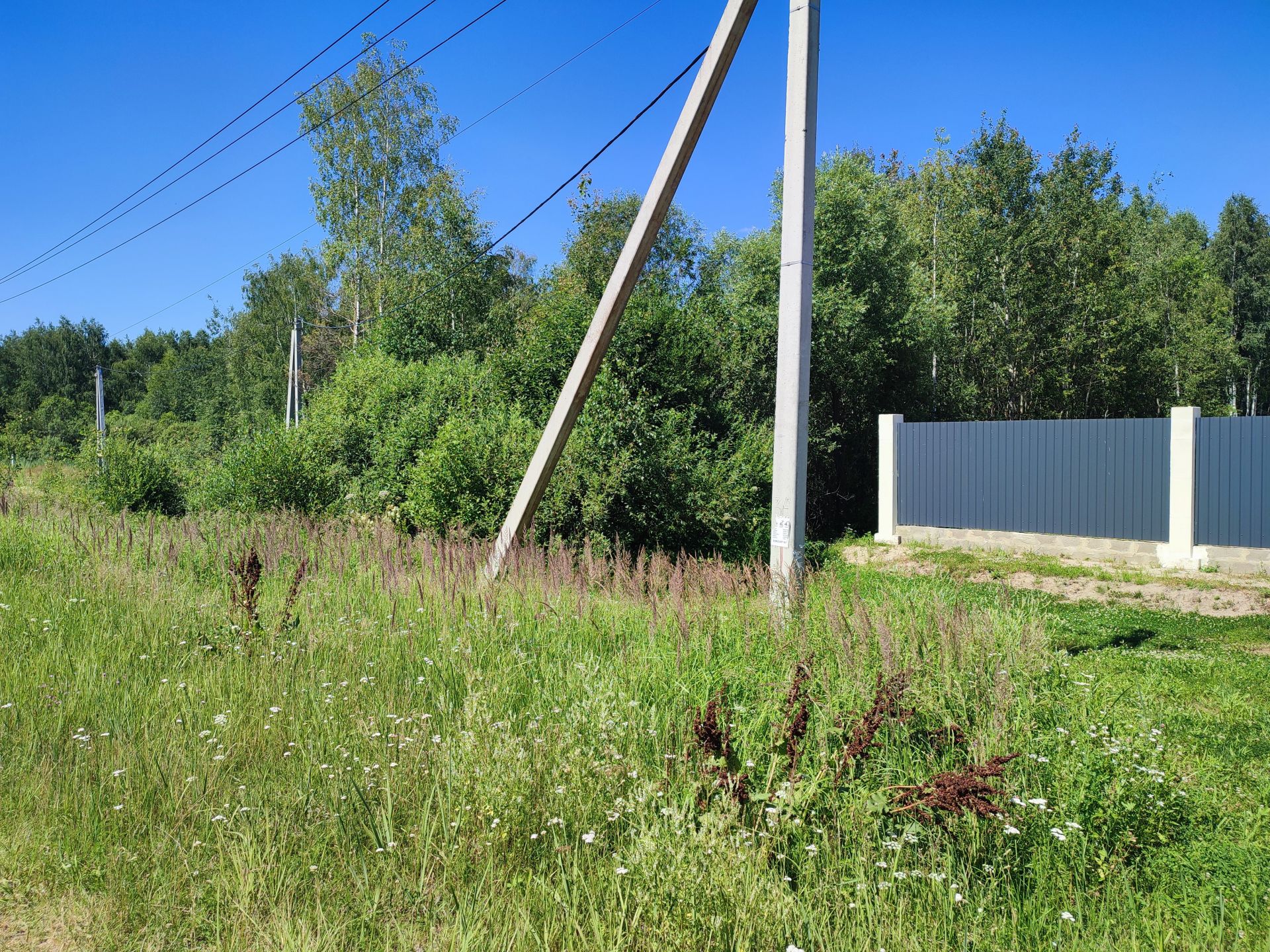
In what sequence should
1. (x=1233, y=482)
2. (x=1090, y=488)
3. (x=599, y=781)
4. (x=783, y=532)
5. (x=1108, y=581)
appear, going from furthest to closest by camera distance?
1. (x=1090, y=488)
2. (x=1233, y=482)
3. (x=1108, y=581)
4. (x=783, y=532)
5. (x=599, y=781)

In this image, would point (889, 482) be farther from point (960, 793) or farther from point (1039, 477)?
point (960, 793)

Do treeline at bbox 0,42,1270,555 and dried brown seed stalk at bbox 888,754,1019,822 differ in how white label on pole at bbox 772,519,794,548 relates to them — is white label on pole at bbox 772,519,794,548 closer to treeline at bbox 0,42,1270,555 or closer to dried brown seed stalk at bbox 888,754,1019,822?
dried brown seed stalk at bbox 888,754,1019,822

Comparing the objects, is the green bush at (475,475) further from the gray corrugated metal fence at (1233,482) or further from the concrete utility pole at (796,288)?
the gray corrugated metal fence at (1233,482)

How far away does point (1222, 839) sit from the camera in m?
2.86

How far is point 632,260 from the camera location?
6.50 m

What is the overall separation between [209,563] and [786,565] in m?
4.64

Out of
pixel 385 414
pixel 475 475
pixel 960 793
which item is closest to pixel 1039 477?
pixel 475 475

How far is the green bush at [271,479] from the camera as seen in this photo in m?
11.1

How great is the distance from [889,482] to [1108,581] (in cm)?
490

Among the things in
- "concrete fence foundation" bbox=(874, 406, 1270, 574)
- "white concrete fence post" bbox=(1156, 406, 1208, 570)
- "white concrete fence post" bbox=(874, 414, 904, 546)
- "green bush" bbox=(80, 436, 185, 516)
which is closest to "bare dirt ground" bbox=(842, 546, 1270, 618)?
"white concrete fence post" bbox=(1156, 406, 1208, 570)

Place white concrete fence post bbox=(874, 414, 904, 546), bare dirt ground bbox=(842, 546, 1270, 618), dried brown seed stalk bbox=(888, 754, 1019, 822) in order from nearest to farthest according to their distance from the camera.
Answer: dried brown seed stalk bbox=(888, 754, 1019, 822), bare dirt ground bbox=(842, 546, 1270, 618), white concrete fence post bbox=(874, 414, 904, 546)

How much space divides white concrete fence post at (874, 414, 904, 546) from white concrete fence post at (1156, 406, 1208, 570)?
4.45 metres

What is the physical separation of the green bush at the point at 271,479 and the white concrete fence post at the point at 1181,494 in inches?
500

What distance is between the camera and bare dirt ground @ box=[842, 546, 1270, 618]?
9.52 meters
